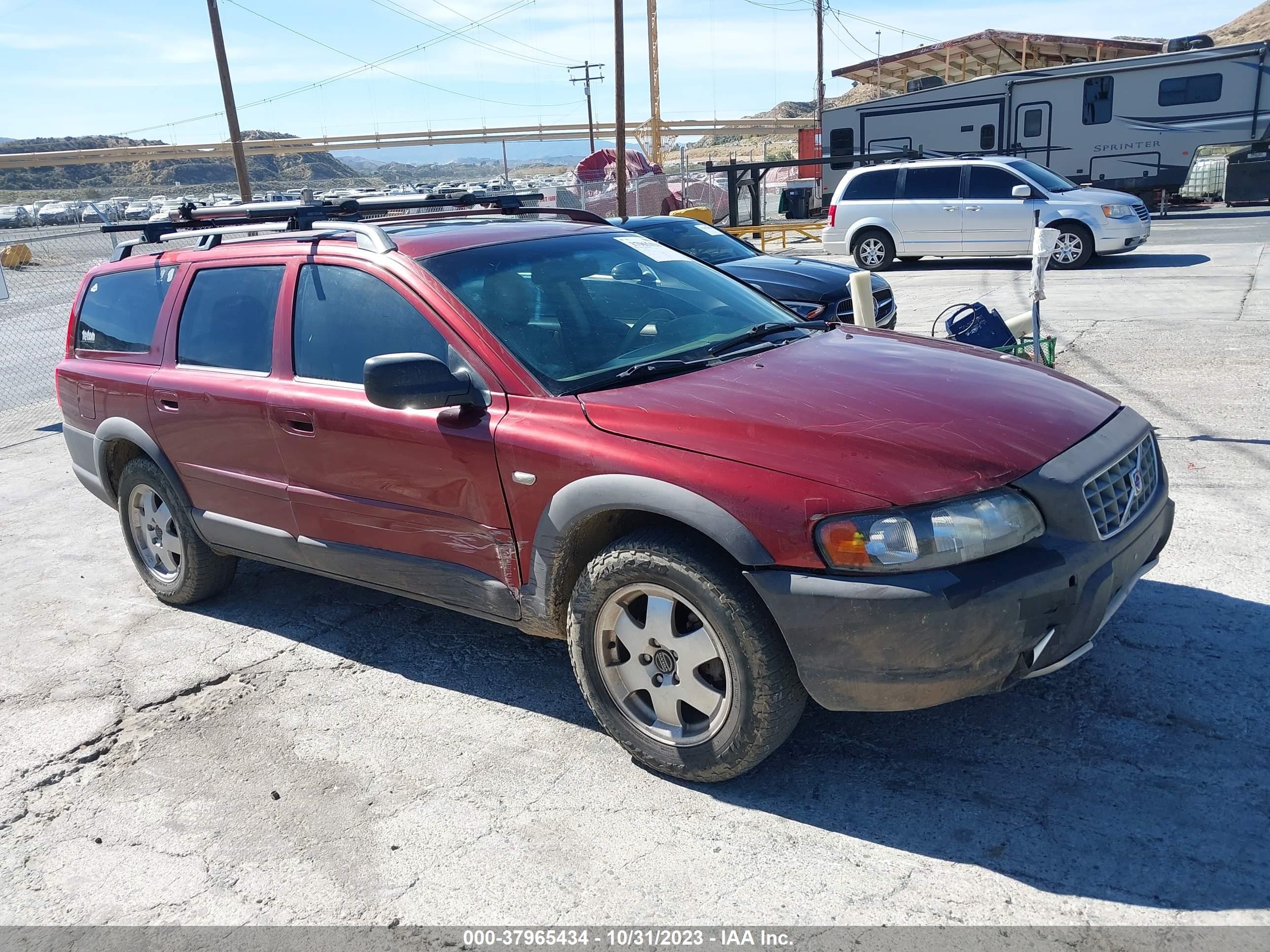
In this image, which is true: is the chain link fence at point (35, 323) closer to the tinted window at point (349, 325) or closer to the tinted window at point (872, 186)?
the tinted window at point (349, 325)

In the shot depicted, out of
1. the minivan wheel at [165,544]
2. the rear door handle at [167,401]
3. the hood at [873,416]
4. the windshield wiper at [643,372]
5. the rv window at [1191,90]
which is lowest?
the minivan wheel at [165,544]

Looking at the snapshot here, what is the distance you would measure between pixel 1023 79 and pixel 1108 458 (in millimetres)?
23440

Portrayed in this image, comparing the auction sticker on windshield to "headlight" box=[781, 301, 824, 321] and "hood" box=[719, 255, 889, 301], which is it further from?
"hood" box=[719, 255, 889, 301]

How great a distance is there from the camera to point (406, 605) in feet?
16.2

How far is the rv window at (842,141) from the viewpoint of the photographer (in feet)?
87.6

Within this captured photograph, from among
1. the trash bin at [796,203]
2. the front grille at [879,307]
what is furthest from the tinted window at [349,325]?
the trash bin at [796,203]

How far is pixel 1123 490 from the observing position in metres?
3.18

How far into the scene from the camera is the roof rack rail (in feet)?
15.1

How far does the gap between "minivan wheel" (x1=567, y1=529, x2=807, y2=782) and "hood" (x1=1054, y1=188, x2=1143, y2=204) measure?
14155 mm

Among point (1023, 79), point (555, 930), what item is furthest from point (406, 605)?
point (1023, 79)

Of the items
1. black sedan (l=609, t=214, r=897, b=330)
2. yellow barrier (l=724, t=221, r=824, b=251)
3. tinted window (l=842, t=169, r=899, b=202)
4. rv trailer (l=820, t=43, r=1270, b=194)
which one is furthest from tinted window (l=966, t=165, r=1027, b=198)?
black sedan (l=609, t=214, r=897, b=330)

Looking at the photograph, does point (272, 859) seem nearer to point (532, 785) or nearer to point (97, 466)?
point (532, 785)

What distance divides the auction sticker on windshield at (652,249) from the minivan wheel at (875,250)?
43.5 feet

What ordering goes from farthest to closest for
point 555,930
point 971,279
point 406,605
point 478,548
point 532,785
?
point 971,279 < point 406,605 < point 478,548 < point 532,785 < point 555,930
